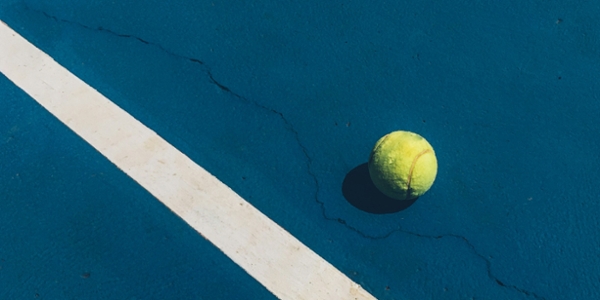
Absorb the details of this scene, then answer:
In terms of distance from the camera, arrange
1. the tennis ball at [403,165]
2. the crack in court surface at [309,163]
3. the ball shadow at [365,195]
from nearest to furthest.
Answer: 1. the tennis ball at [403,165]
2. the crack in court surface at [309,163]
3. the ball shadow at [365,195]

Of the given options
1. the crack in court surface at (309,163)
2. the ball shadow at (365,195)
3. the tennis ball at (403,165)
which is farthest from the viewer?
the ball shadow at (365,195)

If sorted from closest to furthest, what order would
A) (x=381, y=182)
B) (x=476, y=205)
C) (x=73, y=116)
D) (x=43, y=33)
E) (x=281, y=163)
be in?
(x=381, y=182) < (x=476, y=205) < (x=281, y=163) < (x=73, y=116) < (x=43, y=33)

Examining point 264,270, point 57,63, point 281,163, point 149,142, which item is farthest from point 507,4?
point 57,63

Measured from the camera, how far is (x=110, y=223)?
3365mm

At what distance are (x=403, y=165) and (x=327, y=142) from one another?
0.77m

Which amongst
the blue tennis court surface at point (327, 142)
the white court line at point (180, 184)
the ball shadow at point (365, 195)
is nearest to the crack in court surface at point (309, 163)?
the blue tennis court surface at point (327, 142)

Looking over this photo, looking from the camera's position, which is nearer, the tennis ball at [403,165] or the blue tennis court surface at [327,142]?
the tennis ball at [403,165]

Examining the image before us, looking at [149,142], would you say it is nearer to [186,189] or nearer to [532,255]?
[186,189]

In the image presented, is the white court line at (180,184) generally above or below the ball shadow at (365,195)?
below

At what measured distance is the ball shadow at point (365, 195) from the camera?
10.7 ft

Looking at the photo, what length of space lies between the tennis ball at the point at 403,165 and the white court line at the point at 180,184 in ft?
2.41

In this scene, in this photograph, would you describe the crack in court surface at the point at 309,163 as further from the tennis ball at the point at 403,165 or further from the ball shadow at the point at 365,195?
the tennis ball at the point at 403,165

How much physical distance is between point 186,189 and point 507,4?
3075 millimetres

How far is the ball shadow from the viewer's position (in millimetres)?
3271
